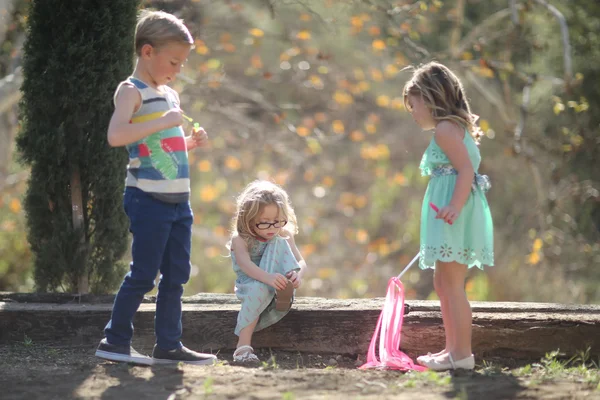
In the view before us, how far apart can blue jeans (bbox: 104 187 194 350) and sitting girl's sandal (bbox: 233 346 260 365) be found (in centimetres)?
36

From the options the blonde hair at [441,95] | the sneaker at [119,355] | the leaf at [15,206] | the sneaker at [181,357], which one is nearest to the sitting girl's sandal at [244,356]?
the sneaker at [181,357]

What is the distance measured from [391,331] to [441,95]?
1.28 meters

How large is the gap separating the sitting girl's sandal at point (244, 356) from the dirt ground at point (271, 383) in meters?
0.33

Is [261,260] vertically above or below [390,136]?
below

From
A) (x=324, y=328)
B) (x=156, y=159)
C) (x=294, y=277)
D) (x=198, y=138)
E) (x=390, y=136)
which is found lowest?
(x=324, y=328)

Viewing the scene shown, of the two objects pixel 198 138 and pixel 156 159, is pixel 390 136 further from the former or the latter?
pixel 156 159

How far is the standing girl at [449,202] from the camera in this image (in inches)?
147

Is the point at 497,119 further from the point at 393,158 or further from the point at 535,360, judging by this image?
the point at 535,360

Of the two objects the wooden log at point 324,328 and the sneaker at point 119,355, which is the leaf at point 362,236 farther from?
the sneaker at point 119,355

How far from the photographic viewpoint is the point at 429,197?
3.86 meters

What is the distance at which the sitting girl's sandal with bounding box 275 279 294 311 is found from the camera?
13.8ft

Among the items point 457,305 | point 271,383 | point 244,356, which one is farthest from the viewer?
→ point 244,356

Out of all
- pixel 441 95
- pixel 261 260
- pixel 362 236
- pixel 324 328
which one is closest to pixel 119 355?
pixel 261 260

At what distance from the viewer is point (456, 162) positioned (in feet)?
12.2
